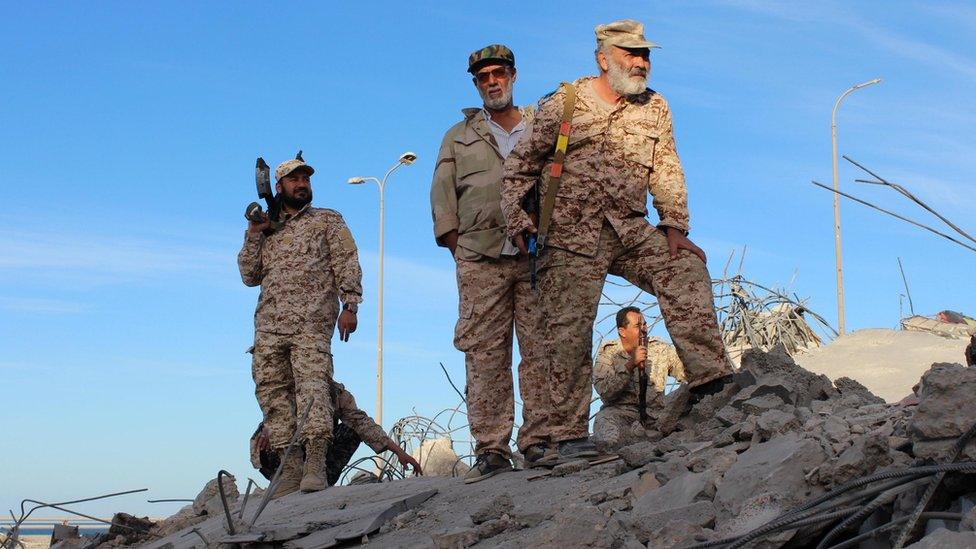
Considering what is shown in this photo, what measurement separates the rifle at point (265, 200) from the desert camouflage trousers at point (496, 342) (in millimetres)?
2186

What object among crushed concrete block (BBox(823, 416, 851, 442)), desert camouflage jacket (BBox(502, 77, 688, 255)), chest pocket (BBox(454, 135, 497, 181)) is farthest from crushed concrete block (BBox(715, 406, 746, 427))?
chest pocket (BBox(454, 135, 497, 181))

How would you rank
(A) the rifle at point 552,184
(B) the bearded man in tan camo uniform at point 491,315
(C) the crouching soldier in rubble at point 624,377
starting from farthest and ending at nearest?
(C) the crouching soldier in rubble at point 624,377 < (B) the bearded man in tan camo uniform at point 491,315 < (A) the rifle at point 552,184

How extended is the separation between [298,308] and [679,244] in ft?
9.42

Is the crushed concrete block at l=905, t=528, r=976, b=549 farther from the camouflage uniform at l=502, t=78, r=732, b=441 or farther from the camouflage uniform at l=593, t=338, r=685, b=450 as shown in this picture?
the camouflage uniform at l=593, t=338, r=685, b=450

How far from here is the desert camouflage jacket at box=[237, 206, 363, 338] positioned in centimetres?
782

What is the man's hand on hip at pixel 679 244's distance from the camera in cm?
582

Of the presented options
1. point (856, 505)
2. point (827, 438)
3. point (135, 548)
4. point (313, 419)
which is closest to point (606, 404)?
point (313, 419)

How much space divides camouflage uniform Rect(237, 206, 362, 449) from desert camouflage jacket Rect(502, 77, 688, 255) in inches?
87.2

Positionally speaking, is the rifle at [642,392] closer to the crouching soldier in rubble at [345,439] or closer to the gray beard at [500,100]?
the crouching soldier in rubble at [345,439]

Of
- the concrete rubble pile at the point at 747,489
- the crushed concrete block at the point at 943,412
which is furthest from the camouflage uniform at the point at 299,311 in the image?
the crushed concrete block at the point at 943,412

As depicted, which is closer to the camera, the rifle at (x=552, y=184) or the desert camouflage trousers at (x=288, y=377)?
the rifle at (x=552, y=184)

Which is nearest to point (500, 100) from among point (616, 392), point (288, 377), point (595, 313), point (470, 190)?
point (470, 190)

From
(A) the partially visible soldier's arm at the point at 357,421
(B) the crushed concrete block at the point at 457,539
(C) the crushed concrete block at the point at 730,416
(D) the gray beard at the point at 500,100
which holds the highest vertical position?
(D) the gray beard at the point at 500,100

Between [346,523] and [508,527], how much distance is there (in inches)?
53.2
